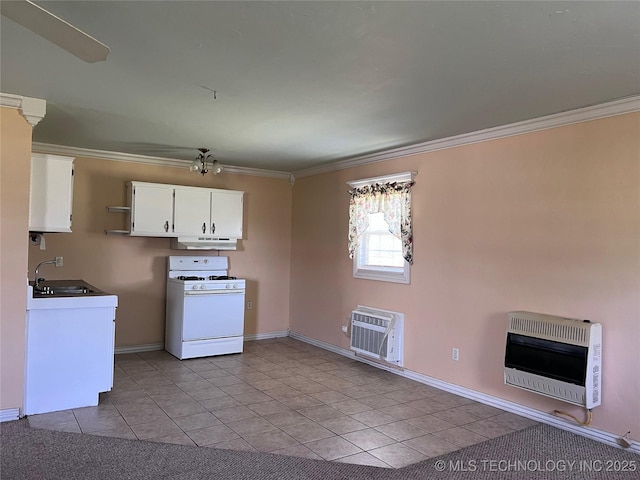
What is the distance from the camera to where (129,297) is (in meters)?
5.69

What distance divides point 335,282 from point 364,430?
263 centimetres

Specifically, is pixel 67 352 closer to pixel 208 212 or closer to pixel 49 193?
pixel 49 193

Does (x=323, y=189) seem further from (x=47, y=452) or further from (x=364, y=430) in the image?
(x=47, y=452)

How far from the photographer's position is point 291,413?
12.4 feet

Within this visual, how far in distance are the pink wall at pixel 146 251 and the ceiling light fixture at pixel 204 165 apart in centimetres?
73

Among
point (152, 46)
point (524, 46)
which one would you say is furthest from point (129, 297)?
point (524, 46)

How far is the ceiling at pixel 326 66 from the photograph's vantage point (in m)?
2.11

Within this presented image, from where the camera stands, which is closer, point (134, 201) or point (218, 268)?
point (134, 201)

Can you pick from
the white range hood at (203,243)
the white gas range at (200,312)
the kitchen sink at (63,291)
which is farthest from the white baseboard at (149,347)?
the kitchen sink at (63,291)

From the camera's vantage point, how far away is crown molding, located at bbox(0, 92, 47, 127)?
3.44 m

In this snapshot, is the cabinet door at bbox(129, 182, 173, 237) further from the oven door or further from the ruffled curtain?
the ruffled curtain

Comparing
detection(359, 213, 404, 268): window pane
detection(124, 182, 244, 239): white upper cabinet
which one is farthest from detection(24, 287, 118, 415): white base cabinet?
detection(359, 213, 404, 268): window pane

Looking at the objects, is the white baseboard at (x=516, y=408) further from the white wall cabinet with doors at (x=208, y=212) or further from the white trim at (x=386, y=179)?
the white wall cabinet with doors at (x=208, y=212)

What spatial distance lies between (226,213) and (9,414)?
3.22m
